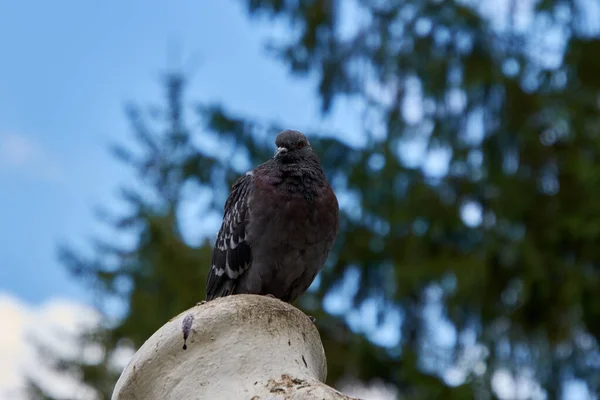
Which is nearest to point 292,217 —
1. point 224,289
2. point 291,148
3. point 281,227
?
point 281,227

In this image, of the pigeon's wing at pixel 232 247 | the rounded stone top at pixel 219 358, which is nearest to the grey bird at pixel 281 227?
the pigeon's wing at pixel 232 247

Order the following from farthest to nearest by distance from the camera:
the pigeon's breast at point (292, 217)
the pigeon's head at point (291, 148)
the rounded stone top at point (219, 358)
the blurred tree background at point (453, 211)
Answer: the blurred tree background at point (453, 211)
the pigeon's head at point (291, 148)
the pigeon's breast at point (292, 217)
the rounded stone top at point (219, 358)

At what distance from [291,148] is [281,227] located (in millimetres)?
464

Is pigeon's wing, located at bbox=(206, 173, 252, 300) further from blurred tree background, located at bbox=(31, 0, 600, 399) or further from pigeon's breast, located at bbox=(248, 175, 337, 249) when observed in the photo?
blurred tree background, located at bbox=(31, 0, 600, 399)

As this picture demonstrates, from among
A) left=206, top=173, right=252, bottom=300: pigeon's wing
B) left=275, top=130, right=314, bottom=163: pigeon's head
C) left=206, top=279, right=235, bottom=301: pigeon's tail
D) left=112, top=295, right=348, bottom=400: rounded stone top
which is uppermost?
left=275, top=130, right=314, bottom=163: pigeon's head

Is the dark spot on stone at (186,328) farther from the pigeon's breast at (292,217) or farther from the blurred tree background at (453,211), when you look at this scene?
the blurred tree background at (453,211)

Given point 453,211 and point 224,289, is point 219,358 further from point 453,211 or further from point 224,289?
point 453,211

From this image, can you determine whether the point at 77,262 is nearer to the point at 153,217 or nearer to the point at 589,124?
the point at 153,217

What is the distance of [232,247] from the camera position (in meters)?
4.66

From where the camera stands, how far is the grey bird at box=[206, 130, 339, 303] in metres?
4.41

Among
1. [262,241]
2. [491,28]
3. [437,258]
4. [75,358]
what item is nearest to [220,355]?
[262,241]

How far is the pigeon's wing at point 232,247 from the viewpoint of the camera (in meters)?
4.59

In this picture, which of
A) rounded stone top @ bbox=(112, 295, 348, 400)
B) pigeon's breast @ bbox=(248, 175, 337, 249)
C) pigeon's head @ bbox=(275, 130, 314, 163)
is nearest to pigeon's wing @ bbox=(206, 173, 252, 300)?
pigeon's breast @ bbox=(248, 175, 337, 249)

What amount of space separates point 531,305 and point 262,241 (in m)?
6.93
